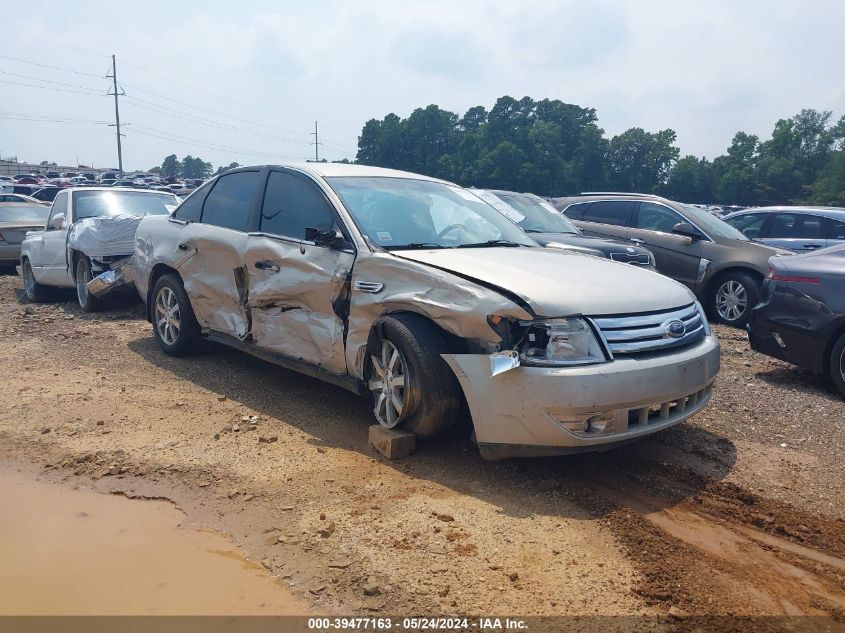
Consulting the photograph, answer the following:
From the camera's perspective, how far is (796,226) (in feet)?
35.8

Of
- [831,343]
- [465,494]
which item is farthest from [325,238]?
[831,343]

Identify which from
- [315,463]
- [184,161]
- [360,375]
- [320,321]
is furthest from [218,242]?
[184,161]

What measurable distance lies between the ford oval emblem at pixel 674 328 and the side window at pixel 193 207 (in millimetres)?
4266

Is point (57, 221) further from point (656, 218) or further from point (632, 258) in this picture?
point (656, 218)

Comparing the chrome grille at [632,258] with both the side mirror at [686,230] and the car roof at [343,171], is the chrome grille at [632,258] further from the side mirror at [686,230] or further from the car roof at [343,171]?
the car roof at [343,171]

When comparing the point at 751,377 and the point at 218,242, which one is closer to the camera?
the point at 218,242

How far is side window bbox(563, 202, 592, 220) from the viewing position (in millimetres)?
11625

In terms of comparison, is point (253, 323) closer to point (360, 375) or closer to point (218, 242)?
point (218, 242)

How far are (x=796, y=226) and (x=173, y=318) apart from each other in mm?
8965

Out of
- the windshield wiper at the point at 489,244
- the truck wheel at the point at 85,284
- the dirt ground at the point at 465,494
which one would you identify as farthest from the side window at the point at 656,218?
the truck wheel at the point at 85,284

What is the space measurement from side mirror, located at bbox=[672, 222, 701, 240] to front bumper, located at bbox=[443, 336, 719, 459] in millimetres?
6341

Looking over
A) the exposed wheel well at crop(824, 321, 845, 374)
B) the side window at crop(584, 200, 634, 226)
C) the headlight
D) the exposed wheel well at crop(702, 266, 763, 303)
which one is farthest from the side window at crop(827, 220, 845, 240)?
the headlight

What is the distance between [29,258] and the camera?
10.7 m

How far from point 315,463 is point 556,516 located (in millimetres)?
1503
